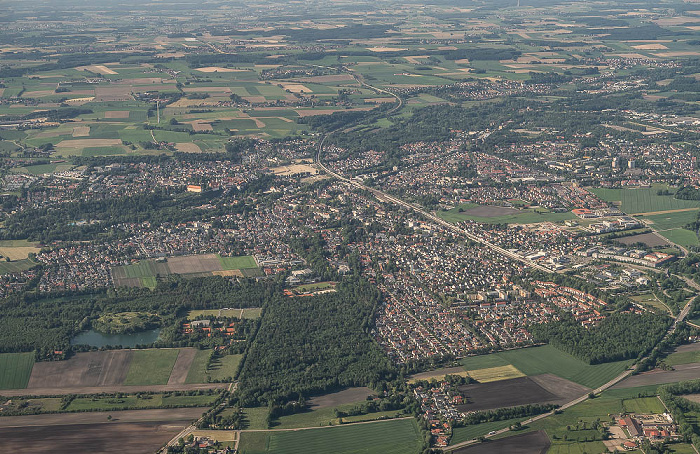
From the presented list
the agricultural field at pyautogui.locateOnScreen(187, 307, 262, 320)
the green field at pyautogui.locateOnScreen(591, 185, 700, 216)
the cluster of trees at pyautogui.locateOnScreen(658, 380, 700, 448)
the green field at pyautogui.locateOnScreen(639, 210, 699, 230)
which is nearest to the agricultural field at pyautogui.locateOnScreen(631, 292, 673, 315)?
the cluster of trees at pyautogui.locateOnScreen(658, 380, 700, 448)

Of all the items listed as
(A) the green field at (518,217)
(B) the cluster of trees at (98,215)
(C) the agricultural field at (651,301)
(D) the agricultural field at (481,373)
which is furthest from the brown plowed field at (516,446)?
(B) the cluster of trees at (98,215)

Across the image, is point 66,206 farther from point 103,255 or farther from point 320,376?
point 320,376

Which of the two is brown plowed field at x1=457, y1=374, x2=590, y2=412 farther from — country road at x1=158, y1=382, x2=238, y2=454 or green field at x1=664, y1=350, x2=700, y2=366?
country road at x1=158, y1=382, x2=238, y2=454

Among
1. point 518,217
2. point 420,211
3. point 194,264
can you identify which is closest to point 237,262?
point 194,264

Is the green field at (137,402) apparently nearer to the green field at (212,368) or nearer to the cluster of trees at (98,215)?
the green field at (212,368)

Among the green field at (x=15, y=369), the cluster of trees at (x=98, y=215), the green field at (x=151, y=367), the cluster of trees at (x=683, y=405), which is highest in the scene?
the cluster of trees at (x=683, y=405)
